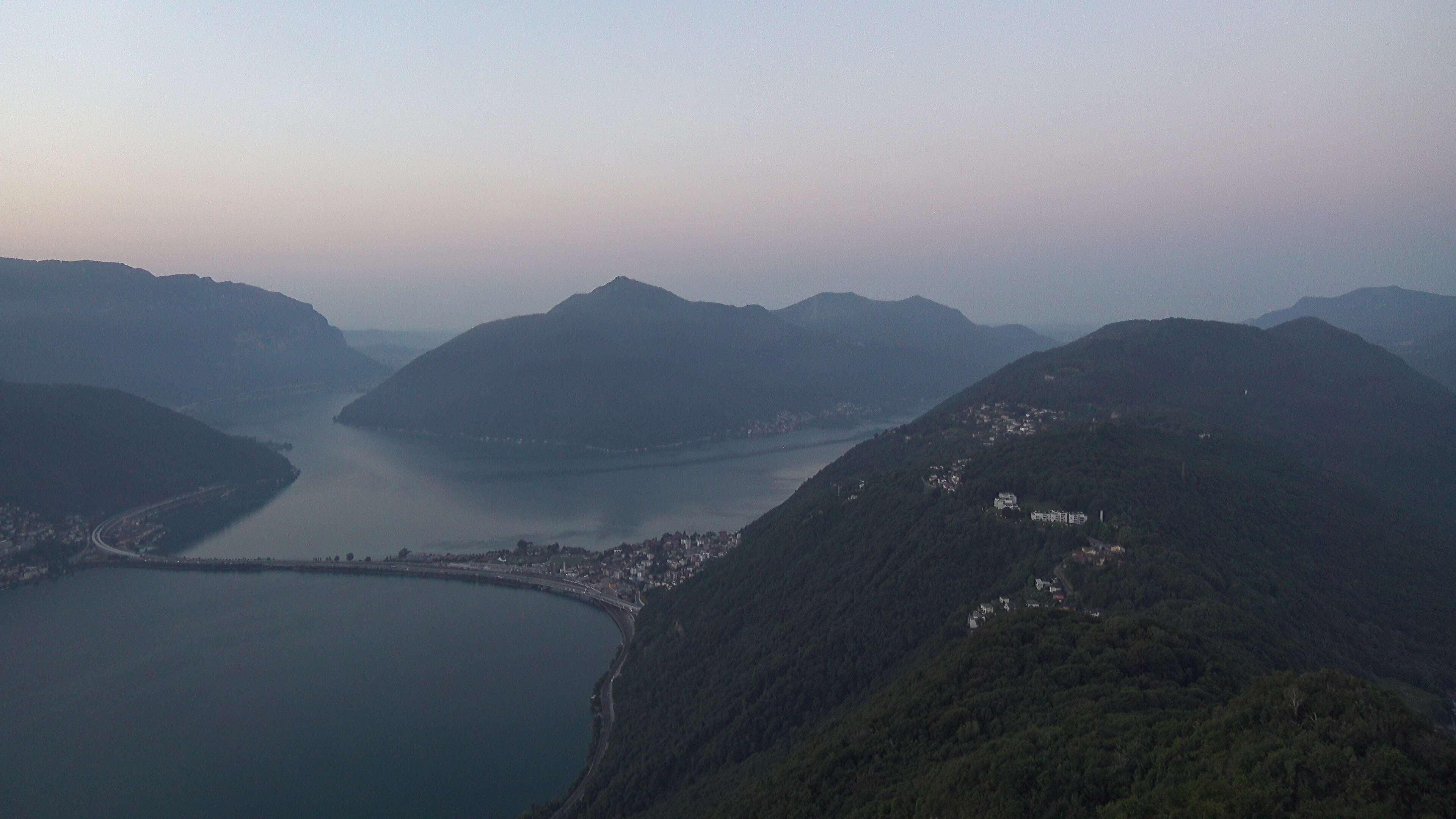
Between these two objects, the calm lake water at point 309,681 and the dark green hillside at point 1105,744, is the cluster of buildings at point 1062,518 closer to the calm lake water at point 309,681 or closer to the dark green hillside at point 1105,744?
the dark green hillside at point 1105,744

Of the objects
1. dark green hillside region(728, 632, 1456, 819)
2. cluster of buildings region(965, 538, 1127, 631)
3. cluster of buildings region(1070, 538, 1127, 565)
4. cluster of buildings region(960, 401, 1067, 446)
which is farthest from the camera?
cluster of buildings region(960, 401, 1067, 446)

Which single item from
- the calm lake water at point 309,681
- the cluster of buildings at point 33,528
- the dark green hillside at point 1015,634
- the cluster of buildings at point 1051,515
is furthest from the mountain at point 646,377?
the cluster of buildings at point 1051,515

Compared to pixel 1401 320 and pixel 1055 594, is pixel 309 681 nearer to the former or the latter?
pixel 1055 594

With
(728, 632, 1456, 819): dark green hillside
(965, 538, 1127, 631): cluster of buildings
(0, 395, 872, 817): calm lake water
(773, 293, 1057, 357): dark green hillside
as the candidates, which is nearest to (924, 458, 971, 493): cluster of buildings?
(965, 538, 1127, 631): cluster of buildings

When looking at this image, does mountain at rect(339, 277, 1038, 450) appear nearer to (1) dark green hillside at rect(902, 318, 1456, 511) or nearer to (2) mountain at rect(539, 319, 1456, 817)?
(1) dark green hillside at rect(902, 318, 1456, 511)

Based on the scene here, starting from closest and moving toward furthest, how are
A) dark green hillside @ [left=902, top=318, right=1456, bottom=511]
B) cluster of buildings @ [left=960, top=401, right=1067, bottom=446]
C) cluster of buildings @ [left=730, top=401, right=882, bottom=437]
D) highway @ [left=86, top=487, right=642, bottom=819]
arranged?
highway @ [left=86, top=487, right=642, bottom=819]
dark green hillside @ [left=902, top=318, right=1456, bottom=511]
cluster of buildings @ [left=960, top=401, right=1067, bottom=446]
cluster of buildings @ [left=730, top=401, right=882, bottom=437]
